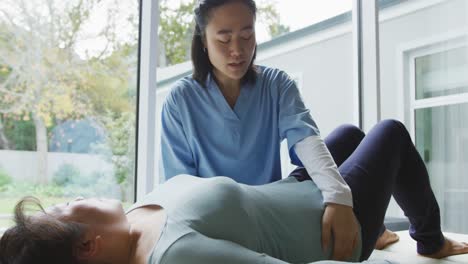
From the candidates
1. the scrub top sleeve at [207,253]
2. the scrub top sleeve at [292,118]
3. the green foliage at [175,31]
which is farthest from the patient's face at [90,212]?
the green foliage at [175,31]

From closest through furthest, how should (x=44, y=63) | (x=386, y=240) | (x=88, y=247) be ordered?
(x=88, y=247) → (x=386, y=240) → (x=44, y=63)

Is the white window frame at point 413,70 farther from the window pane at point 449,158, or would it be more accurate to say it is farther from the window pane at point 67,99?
the window pane at point 67,99

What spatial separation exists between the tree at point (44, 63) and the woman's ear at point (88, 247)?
3.47 feet

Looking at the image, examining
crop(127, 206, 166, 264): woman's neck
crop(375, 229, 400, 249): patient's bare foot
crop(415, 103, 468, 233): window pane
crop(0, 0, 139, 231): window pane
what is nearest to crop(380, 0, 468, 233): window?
crop(415, 103, 468, 233): window pane

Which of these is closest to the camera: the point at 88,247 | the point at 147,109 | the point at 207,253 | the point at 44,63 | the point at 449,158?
the point at 207,253

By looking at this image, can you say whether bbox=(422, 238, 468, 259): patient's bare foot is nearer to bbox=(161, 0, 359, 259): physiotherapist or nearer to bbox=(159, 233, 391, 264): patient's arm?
bbox=(161, 0, 359, 259): physiotherapist

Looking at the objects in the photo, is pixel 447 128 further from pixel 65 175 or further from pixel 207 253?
pixel 207 253

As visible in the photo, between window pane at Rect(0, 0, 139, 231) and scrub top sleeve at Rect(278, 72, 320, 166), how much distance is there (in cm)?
92

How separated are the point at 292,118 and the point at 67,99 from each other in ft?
3.52

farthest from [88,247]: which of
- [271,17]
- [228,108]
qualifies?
[271,17]

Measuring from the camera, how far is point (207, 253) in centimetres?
90

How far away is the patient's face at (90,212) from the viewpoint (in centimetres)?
105

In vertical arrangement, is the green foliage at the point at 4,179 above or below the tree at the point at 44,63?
below

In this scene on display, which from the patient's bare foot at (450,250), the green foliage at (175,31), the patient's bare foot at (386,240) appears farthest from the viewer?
the green foliage at (175,31)
